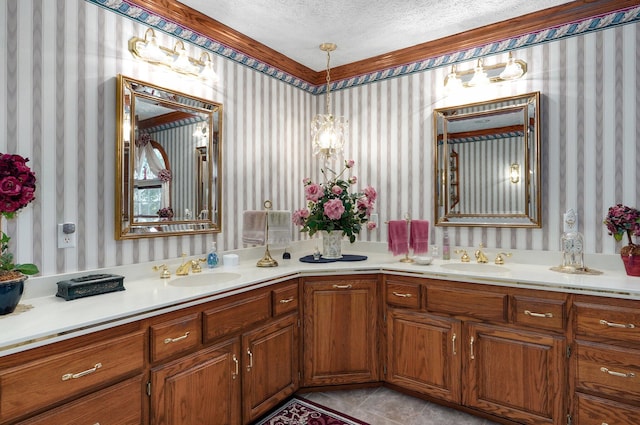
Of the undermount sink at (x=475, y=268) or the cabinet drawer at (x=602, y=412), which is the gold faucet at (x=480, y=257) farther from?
the cabinet drawer at (x=602, y=412)

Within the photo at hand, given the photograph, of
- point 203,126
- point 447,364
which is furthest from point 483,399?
point 203,126

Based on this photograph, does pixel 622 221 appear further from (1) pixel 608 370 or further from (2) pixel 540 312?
(1) pixel 608 370

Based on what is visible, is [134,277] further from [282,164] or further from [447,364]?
[447,364]

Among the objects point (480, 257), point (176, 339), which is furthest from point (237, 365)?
point (480, 257)

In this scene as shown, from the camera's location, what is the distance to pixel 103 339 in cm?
144

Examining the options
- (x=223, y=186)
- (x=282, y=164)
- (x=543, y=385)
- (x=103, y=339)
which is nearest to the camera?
(x=103, y=339)

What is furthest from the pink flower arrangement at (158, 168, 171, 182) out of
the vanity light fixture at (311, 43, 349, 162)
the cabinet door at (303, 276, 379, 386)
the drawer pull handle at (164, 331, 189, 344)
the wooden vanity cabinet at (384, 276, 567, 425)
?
the wooden vanity cabinet at (384, 276, 567, 425)

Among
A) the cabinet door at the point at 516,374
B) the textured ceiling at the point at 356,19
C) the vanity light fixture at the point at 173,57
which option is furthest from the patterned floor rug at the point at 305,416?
the textured ceiling at the point at 356,19

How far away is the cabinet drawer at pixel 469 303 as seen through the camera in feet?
7.03

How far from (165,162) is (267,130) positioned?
1013 mm

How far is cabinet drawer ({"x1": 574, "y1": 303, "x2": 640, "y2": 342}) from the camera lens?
1.80m

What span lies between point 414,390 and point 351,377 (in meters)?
0.42

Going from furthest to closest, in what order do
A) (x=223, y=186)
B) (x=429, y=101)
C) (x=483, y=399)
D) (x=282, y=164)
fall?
(x=282, y=164), (x=429, y=101), (x=223, y=186), (x=483, y=399)

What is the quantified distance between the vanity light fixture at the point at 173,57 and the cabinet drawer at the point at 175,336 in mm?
1520
